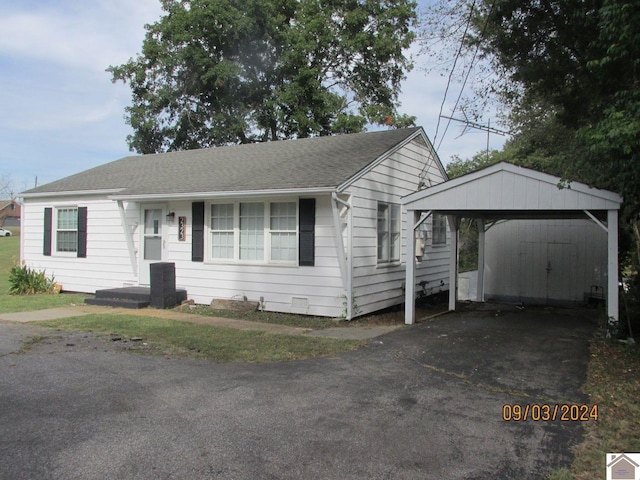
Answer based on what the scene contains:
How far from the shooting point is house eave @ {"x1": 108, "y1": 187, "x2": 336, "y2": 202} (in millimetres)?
9759

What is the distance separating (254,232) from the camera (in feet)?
36.8

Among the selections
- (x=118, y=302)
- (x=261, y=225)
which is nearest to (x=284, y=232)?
(x=261, y=225)

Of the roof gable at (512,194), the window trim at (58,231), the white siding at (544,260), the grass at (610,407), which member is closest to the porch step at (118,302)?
the window trim at (58,231)

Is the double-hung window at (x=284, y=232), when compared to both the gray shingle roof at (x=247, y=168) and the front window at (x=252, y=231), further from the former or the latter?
the gray shingle roof at (x=247, y=168)

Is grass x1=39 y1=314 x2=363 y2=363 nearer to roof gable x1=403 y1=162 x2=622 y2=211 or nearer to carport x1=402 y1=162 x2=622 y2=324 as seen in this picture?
carport x1=402 y1=162 x2=622 y2=324

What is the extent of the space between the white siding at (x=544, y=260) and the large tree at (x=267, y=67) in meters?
9.31

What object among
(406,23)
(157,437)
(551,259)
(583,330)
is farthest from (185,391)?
(406,23)

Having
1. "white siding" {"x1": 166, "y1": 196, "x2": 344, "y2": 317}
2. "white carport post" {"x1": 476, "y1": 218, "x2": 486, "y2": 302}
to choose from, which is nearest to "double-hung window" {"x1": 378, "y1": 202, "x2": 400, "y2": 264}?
"white siding" {"x1": 166, "y1": 196, "x2": 344, "y2": 317}

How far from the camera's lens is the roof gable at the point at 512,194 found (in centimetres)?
800

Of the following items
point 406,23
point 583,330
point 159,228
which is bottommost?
point 583,330

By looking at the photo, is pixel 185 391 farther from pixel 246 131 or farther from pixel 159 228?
pixel 246 131

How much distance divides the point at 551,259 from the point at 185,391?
12.2 m

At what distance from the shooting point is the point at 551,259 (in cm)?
1434
